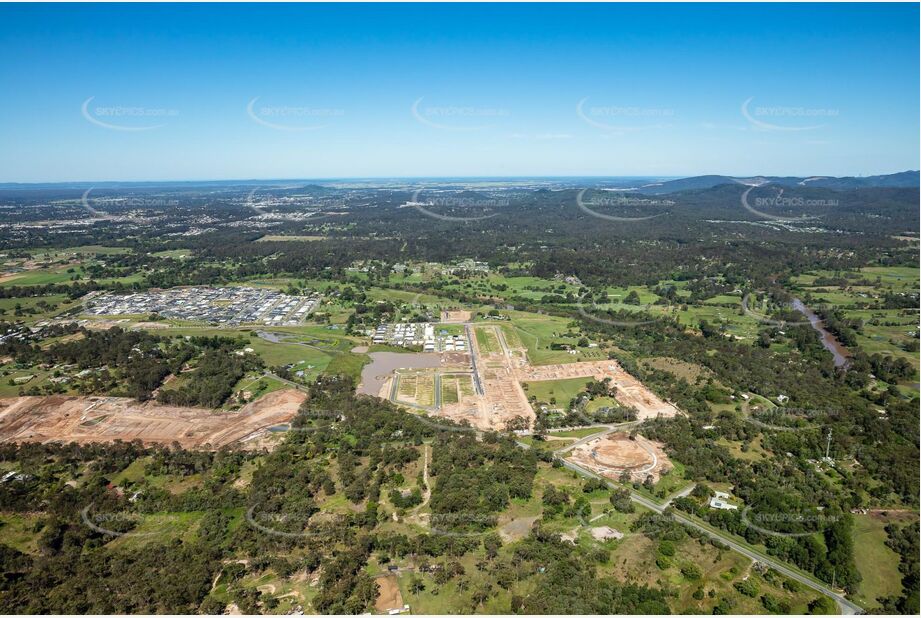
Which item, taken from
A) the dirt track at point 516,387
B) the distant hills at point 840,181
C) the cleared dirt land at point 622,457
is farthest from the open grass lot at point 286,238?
the distant hills at point 840,181

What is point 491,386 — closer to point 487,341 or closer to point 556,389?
point 556,389

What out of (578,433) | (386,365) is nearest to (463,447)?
(578,433)

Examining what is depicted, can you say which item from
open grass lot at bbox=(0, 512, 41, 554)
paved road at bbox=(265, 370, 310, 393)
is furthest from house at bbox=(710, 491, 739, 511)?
open grass lot at bbox=(0, 512, 41, 554)

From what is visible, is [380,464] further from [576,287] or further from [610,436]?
[576,287]

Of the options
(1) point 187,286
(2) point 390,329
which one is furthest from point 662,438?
(1) point 187,286

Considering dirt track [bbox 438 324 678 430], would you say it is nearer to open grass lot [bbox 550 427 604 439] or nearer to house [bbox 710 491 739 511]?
open grass lot [bbox 550 427 604 439]

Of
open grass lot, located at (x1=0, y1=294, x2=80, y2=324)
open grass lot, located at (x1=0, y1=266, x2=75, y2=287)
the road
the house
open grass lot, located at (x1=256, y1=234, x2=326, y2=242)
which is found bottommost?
the road
